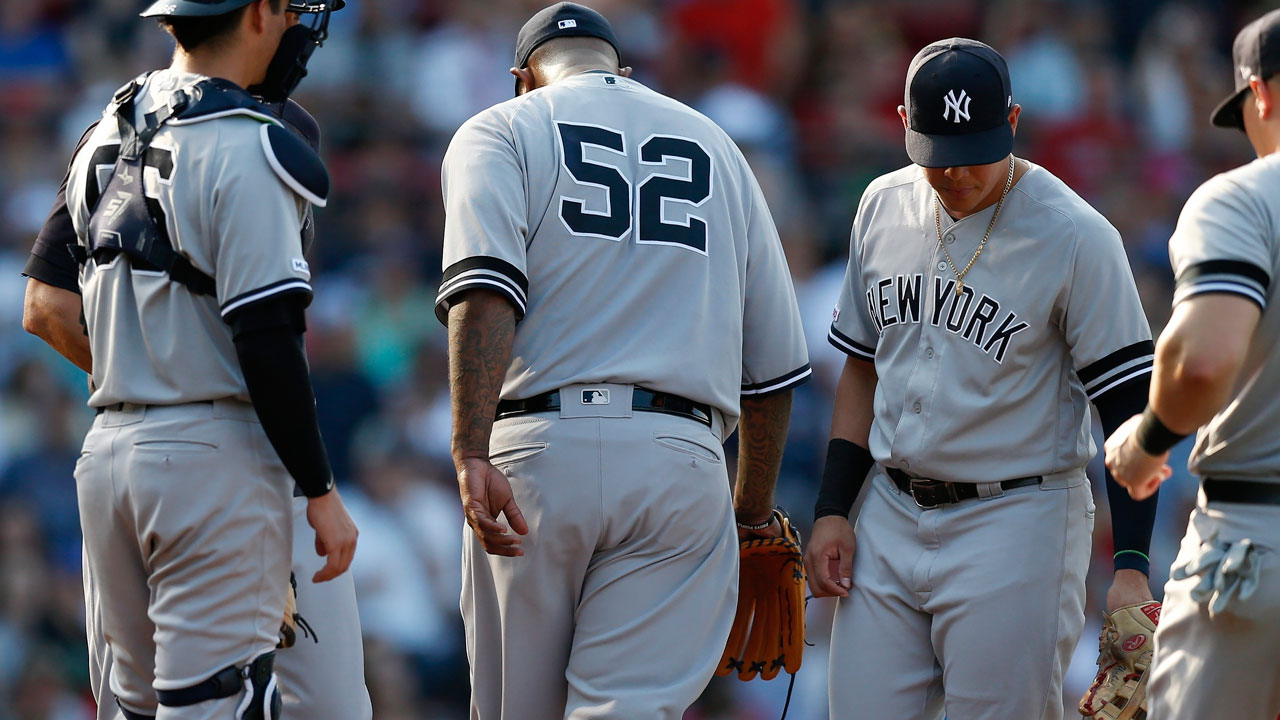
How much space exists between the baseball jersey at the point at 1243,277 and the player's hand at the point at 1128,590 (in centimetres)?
47

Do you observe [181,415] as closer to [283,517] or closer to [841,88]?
[283,517]

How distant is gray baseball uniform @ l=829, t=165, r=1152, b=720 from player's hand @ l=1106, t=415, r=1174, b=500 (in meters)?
0.42

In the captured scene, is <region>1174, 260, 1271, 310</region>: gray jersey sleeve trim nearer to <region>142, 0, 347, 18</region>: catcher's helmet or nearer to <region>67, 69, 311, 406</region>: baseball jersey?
<region>67, 69, 311, 406</region>: baseball jersey

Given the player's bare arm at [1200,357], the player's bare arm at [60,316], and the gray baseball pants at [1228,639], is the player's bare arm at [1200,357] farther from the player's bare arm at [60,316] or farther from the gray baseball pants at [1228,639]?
the player's bare arm at [60,316]

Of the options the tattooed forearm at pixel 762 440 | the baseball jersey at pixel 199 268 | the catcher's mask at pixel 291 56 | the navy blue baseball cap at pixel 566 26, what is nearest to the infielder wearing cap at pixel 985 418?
the tattooed forearm at pixel 762 440

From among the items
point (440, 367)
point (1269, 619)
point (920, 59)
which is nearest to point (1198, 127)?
point (440, 367)

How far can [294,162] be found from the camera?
325 centimetres

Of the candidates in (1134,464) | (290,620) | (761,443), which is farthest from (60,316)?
(1134,464)

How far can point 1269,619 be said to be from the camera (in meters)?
3.16

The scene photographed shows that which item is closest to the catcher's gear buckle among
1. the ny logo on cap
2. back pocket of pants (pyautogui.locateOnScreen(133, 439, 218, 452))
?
the ny logo on cap

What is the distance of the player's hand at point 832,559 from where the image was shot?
13.3ft

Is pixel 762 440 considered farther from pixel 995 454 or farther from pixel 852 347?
pixel 995 454

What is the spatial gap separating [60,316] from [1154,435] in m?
2.65

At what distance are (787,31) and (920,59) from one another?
675 centimetres
